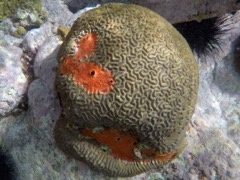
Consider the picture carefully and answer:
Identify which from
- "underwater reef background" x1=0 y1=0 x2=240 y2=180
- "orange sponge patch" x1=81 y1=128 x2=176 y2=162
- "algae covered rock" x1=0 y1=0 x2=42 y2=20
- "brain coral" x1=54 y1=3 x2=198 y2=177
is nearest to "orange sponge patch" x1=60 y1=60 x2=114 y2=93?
"brain coral" x1=54 y1=3 x2=198 y2=177

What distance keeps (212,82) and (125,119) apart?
2.24 m

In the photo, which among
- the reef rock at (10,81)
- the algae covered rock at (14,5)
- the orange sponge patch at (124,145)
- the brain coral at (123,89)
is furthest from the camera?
the algae covered rock at (14,5)

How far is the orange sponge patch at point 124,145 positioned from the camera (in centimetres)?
280

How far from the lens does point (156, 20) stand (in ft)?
9.41

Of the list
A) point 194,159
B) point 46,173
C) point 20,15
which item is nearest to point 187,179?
point 194,159

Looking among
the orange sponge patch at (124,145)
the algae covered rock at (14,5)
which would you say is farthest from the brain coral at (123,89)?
the algae covered rock at (14,5)

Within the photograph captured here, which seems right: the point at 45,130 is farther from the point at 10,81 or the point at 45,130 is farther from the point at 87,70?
the point at 87,70

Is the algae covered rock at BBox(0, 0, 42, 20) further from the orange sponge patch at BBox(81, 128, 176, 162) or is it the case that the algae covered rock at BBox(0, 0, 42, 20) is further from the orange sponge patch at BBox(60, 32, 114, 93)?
the orange sponge patch at BBox(81, 128, 176, 162)

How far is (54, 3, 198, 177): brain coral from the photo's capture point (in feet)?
8.50

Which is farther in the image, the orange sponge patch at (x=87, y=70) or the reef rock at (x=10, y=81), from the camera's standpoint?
the reef rock at (x=10, y=81)

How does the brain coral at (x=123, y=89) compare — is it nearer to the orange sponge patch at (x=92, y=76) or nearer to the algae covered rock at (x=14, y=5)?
the orange sponge patch at (x=92, y=76)

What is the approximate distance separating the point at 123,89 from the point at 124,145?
66 cm

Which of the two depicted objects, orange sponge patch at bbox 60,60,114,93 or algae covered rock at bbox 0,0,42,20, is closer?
orange sponge patch at bbox 60,60,114,93

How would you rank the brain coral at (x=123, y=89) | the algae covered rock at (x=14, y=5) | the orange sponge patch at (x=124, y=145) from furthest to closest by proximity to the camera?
1. the algae covered rock at (x=14, y=5)
2. the orange sponge patch at (x=124, y=145)
3. the brain coral at (x=123, y=89)
